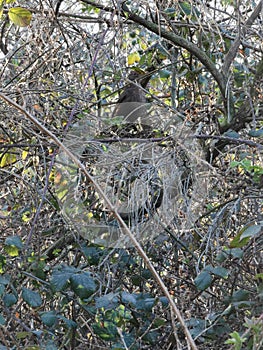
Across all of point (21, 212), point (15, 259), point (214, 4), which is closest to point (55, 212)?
point (21, 212)

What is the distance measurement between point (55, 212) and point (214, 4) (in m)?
0.91

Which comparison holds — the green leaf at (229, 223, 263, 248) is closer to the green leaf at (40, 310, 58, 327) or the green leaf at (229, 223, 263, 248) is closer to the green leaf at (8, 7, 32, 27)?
the green leaf at (40, 310, 58, 327)

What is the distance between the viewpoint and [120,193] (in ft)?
6.27

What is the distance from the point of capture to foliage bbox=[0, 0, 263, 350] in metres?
1.73

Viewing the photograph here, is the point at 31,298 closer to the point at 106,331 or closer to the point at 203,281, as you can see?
the point at 106,331

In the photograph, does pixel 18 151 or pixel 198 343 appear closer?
pixel 198 343

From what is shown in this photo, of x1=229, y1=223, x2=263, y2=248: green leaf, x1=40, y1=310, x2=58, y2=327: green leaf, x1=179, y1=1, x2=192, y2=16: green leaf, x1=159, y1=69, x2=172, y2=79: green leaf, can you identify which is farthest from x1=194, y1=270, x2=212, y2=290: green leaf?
x1=159, y1=69, x2=172, y2=79: green leaf

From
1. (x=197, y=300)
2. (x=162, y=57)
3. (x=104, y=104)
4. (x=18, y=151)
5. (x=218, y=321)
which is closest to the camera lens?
(x=218, y=321)

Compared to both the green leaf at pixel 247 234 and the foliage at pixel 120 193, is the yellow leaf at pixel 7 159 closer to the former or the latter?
the foliage at pixel 120 193

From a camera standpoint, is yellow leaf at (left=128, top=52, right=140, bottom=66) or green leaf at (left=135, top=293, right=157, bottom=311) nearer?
green leaf at (left=135, top=293, right=157, bottom=311)

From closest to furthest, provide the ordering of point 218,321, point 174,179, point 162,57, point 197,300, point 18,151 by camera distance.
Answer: point 218,321
point 174,179
point 197,300
point 18,151
point 162,57

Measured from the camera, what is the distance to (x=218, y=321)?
5.63 ft

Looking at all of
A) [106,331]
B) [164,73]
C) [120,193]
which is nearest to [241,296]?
[106,331]

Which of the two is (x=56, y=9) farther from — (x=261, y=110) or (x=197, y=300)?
(x=197, y=300)
